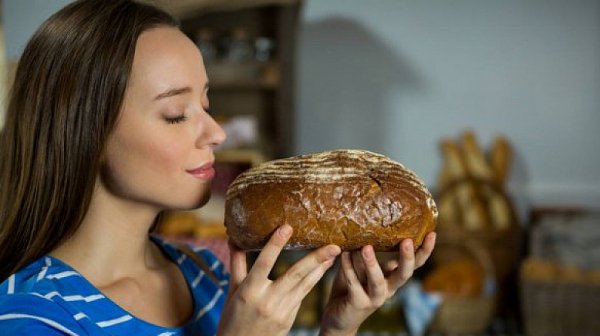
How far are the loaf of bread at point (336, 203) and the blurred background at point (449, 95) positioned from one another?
3.14 metres

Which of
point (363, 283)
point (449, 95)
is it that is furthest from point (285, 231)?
point (449, 95)

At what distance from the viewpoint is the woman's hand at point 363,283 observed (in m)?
1.07

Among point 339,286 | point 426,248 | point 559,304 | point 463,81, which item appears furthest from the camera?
point 463,81

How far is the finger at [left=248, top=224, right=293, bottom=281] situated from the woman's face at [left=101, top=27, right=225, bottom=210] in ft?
0.59

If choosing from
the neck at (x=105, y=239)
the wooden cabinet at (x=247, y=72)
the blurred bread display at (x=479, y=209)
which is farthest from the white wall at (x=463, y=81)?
the neck at (x=105, y=239)


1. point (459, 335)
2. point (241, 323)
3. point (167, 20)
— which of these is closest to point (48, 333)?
point (241, 323)

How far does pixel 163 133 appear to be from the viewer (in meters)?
1.09

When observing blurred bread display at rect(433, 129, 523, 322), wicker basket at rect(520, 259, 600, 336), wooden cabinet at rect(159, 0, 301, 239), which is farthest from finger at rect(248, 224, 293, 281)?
blurred bread display at rect(433, 129, 523, 322)

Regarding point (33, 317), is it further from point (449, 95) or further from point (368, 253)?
point (449, 95)

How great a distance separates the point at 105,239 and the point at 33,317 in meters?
0.22

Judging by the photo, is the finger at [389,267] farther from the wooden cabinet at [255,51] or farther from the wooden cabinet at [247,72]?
the wooden cabinet at [255,51]

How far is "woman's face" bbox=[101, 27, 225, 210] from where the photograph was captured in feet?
3.58

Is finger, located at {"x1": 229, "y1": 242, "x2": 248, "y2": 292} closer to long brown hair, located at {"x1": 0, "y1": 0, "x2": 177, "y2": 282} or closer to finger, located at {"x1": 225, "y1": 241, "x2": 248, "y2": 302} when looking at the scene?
finger, located at {"x1": 225, "y1": 241, "x2": 248, "y2": 302}

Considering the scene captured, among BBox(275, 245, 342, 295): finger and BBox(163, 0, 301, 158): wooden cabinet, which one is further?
BBox(163, 0, 301, 158): wooden cabinet
